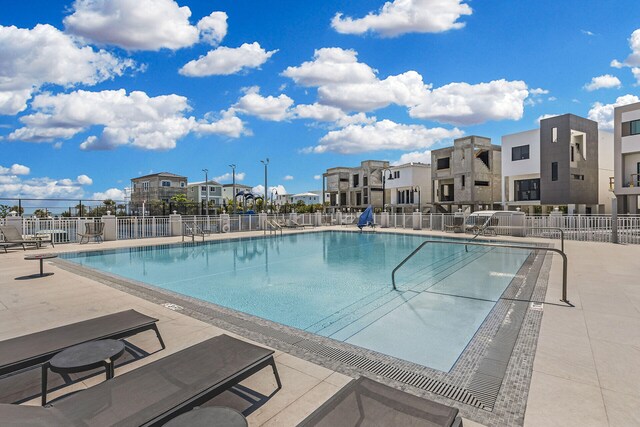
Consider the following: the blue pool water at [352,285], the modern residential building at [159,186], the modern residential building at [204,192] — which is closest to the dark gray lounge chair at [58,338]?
the blue pool water at [352,285]

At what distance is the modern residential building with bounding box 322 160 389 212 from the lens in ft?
161

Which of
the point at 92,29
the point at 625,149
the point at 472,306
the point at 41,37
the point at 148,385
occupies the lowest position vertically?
the point at 472,306

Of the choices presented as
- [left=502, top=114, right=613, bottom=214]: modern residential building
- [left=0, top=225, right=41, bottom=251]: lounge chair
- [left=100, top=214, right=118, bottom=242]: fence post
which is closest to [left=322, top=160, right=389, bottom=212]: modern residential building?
[left=502, top=114, right=613, bottom=214]: modern residential building

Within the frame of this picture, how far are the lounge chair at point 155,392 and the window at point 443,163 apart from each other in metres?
38.3

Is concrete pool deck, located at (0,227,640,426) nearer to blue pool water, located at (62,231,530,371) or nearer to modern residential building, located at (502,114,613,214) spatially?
blue pool water, located at (62,231,530,371)

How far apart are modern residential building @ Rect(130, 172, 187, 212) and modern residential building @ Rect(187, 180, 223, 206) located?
3.48 meters

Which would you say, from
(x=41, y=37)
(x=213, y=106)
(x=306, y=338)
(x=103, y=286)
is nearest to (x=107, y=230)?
(x=41, y=37)

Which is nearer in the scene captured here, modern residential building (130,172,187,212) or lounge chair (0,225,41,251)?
lounge chair (0,225,41,251)

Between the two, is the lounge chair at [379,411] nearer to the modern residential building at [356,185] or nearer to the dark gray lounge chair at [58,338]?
the dark gray lounge chair at [58,338]

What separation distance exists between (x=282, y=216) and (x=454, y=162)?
21.4 metres

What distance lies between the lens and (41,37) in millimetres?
12531

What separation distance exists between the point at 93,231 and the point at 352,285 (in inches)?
530

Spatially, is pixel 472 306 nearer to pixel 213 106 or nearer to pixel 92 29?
pixel 92 29

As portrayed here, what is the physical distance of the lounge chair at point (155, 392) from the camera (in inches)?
77.7
